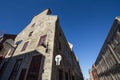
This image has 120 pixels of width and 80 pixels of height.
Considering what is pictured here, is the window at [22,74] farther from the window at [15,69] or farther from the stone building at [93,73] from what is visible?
the stone building at [93,73]

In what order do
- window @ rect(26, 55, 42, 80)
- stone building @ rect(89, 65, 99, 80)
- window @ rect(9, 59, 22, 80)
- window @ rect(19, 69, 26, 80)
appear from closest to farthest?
window @ rect(26, 55, 42, 80) → window @ rect(19, 69, 26, 80) → window @ rect(9, 59, 22, 80) → stone building @ rect(89, 65, 99, 80)

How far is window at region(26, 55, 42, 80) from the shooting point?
41.6ft

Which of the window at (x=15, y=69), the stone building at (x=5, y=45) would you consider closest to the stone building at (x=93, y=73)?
the window at (x=15, y=69)

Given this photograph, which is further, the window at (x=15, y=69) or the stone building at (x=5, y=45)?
the stone building at (x=5, y=45)

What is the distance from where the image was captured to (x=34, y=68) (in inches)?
528

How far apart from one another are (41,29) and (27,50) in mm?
4633

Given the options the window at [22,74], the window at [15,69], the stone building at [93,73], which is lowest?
the window at [22,74]

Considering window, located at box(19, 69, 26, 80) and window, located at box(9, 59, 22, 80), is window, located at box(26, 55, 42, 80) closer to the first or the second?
window, located at box(19, 69, 26, 80)

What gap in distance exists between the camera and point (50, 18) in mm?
20391

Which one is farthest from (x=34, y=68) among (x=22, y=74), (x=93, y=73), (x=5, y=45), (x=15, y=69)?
(x=93, y=73)

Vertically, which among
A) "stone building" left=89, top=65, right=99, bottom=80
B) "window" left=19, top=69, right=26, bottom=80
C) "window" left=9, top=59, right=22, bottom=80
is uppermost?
"stone building" left=89, top=65, right=99, bottom=80

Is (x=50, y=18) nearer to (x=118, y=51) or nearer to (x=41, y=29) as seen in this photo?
(x=41, y=29)

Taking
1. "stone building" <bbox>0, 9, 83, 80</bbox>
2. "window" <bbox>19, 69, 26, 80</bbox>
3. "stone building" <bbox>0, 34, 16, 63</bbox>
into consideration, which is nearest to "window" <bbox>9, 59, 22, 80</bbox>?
"stone building" <bbox>0, 9, 83, 80</bbox>

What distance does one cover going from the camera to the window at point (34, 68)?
12694mm
